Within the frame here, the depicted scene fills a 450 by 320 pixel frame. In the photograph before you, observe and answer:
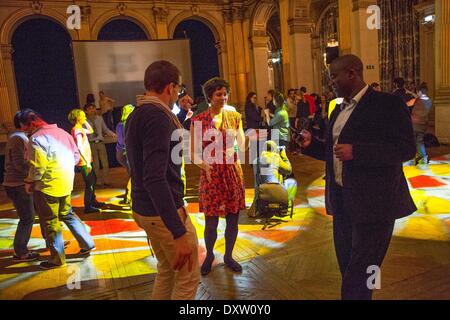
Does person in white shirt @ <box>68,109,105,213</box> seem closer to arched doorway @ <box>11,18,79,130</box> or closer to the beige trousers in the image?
the beige trousers

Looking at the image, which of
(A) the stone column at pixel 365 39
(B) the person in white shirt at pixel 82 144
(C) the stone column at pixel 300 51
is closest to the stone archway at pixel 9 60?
(C) the stone column at pixel 300 51

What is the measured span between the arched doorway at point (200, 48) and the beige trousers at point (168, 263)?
15.6m

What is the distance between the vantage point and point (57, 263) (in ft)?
12.6

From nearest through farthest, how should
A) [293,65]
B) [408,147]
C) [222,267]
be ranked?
[408,147] → [222,267] → [293,65]

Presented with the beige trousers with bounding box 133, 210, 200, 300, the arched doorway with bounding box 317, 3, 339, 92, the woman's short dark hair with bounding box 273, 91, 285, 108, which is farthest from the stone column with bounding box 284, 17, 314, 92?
the beige trousers with bounding box 133, 210, 200, 300

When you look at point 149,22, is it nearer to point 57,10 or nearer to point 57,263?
point 57,10

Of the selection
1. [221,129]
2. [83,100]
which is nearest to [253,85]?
[83,100]

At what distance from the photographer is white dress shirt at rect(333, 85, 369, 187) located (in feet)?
7.07

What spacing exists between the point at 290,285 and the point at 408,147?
1.59 m

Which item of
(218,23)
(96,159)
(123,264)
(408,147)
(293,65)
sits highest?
(218,23)

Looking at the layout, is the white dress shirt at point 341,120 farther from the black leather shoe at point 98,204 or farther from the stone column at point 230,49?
the stone column at point 230,49

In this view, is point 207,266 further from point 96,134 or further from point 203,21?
point 203,21

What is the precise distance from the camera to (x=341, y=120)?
91.1 inches

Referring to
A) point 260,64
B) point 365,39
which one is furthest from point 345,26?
point 260,64
